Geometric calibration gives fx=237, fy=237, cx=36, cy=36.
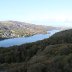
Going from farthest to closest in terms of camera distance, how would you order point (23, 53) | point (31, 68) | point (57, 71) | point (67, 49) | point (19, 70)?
point (23, 53) < point (67, 49) < point (19, 70) < point (31, 68) < point (57, 71)

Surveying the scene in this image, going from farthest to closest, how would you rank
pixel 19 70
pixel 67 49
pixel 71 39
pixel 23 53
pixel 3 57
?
1. pixel 71 39
2. pixel 23 53
3. pixel 3 57
4. pixel 67 49
5. pixel 19 70

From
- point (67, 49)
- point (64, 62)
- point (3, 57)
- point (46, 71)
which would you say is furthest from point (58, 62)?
point (3, 57)

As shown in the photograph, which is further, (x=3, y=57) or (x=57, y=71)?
(x=3, y=57)

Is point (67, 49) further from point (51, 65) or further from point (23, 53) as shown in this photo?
point (23, 53)

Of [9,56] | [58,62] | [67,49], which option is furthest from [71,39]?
[58,62]

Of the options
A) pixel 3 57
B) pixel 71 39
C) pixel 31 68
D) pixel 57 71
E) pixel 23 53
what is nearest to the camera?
pixel 57 71

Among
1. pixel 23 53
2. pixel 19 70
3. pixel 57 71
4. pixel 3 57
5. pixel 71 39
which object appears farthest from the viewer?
pixel 71 39

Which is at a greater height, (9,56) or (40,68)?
(40,68)

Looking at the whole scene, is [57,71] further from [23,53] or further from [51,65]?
[23,53]

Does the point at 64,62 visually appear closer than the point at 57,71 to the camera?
No
